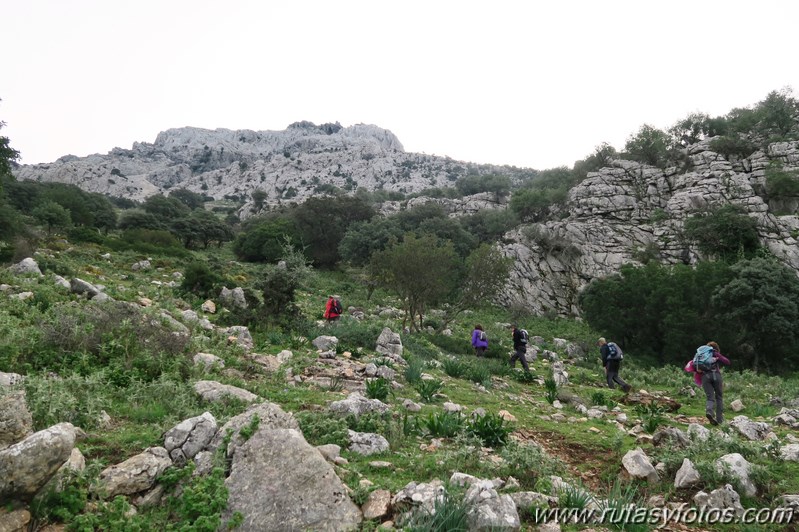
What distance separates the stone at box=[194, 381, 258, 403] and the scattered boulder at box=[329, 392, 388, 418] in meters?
1.12

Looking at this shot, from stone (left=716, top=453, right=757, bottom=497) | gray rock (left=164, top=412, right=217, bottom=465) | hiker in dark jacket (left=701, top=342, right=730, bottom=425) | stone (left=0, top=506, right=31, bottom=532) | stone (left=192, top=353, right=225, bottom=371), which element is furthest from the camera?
hiker in dark jacket (left=701, top=342, right=730, bottom=425)

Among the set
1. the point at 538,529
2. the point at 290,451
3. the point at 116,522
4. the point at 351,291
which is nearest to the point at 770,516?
the point at 538,529

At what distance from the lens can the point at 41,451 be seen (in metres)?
3.13

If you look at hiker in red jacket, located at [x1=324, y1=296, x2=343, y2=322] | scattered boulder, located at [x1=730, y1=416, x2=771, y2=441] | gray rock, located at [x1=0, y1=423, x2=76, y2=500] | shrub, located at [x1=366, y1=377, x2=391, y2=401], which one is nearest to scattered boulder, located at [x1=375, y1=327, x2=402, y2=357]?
hiker in red jacket, located at [x1=324, y1=296, x2=343, y2=322]

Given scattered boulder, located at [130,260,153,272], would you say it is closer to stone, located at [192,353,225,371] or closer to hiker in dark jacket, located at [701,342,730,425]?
stone, located at [192,353,225,371]

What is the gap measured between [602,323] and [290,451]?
2331cm

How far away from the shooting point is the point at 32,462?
10.1 ft

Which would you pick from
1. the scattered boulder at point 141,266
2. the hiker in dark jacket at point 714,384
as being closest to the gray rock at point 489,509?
the hiker in dark jacket at point 714,384

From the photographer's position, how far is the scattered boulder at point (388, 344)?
11.7 m

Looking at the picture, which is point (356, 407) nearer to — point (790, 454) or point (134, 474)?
point (134, 474)

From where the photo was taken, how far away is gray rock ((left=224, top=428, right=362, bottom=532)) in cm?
344

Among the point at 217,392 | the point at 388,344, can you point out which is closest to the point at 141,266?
the point at 388,344

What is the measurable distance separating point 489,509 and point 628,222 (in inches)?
1530

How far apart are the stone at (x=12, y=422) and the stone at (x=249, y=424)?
58.7 inches
